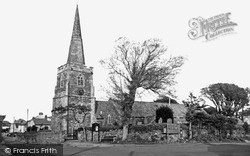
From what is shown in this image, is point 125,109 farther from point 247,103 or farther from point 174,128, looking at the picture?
point 247,103

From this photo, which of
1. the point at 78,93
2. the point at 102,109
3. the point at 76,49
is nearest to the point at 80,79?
the point at 78,93

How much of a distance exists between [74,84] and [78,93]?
2.09 metres

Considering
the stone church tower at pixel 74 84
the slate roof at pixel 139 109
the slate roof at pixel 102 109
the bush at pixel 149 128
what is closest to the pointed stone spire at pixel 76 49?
the stone church tower at pixel 74 84

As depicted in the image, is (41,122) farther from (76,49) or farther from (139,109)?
(139,109)

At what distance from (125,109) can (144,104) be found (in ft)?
122

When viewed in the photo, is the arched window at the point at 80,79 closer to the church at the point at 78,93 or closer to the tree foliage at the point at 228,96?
the church at the point at 78,93

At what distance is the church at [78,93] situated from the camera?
56.0 meters

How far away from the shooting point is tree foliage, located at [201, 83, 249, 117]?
60.2 m

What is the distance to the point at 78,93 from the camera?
188ft

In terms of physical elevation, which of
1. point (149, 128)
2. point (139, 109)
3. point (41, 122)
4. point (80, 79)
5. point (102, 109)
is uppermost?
point (80, 79)

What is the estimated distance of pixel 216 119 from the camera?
30.9m

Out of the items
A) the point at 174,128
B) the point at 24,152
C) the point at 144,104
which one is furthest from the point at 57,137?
the point at 144,104

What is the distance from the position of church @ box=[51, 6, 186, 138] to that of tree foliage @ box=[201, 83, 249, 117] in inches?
350

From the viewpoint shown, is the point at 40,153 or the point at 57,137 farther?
the point at 57,137
